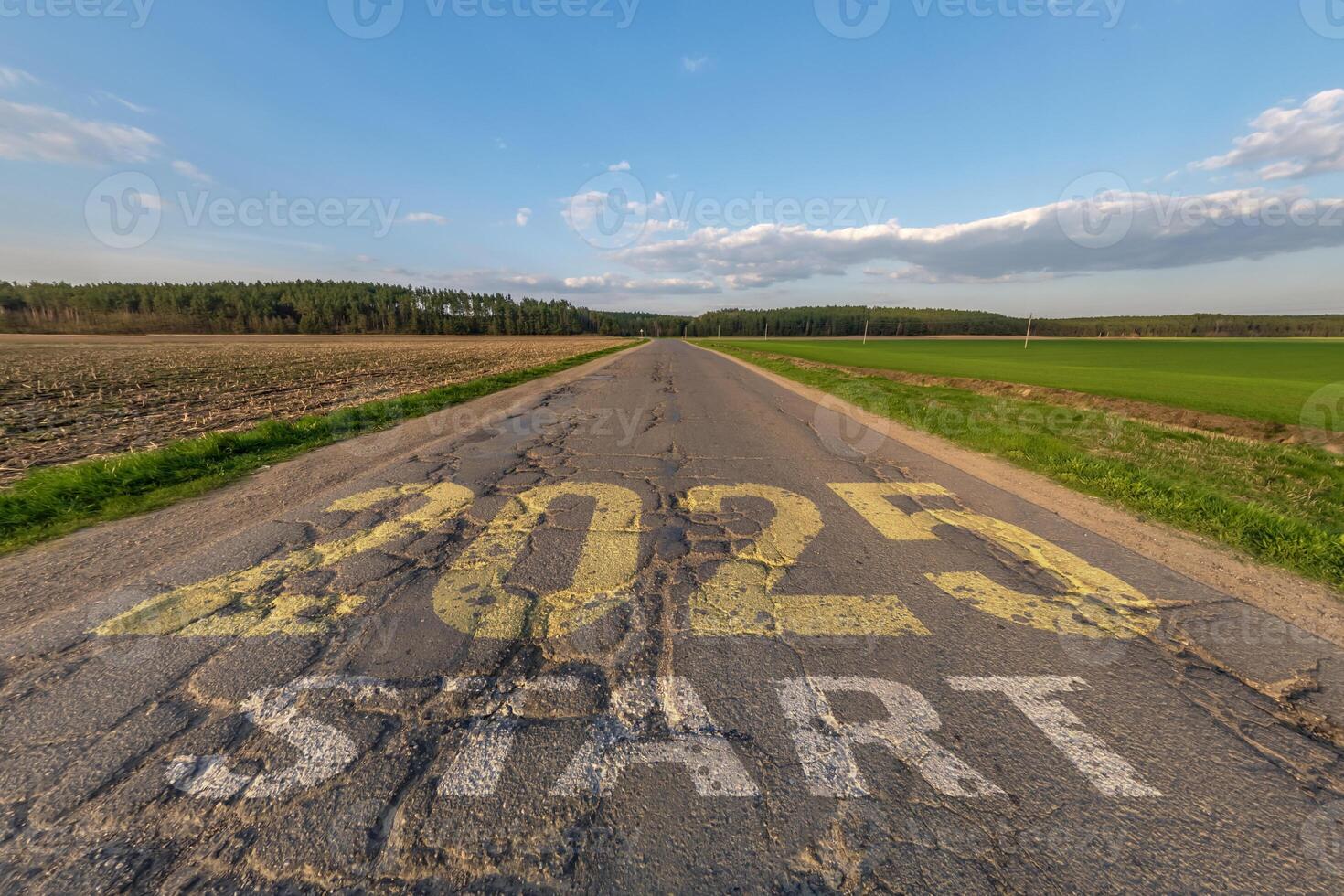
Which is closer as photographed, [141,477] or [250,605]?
[250,605]

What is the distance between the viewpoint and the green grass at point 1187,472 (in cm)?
413

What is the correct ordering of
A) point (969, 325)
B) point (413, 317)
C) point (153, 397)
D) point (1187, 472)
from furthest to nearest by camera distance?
1. point (969, 325)
2. point (413, 317)
3. point (153, 397)
4. point (1187, 472)

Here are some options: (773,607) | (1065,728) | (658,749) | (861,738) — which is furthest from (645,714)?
(1065,728)

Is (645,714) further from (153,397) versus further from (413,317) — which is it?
(413,317)

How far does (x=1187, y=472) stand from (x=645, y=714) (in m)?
8.11

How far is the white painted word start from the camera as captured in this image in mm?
1782

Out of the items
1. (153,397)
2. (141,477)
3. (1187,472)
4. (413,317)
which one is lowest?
(1187,472)

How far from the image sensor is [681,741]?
1.99 metres

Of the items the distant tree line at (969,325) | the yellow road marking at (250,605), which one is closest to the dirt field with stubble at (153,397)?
the yellow road marking at (250,605)

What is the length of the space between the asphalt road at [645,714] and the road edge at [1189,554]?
0.27m

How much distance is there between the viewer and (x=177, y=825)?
1.60 m

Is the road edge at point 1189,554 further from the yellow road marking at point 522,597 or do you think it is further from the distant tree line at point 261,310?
the distant tree line at point 261,310

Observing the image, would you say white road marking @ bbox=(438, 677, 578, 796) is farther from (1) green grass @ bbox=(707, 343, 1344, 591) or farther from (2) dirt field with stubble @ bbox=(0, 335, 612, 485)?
(2) dirt field with stubble @ bbox=(0, 335, 612, 485)

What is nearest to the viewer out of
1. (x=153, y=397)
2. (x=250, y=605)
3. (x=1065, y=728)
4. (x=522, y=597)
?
(x=1065, y=728)
